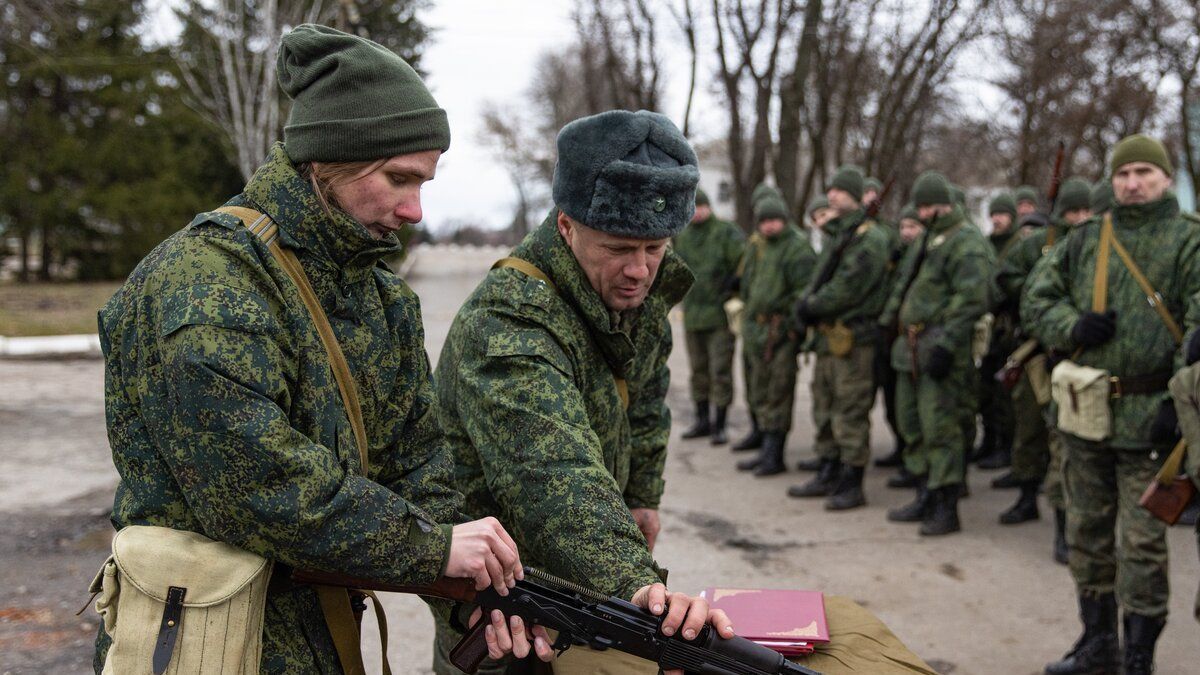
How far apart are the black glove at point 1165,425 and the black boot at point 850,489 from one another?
10.1 ft

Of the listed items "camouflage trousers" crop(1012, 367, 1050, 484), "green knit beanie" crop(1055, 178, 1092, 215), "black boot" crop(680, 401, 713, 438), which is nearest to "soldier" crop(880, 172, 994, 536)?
"camouflage trousers" crop(1012, 367, 1050, 484)

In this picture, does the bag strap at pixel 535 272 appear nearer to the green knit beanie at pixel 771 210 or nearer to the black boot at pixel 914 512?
the black boot at pixel 914 512

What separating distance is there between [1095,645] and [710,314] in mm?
5083

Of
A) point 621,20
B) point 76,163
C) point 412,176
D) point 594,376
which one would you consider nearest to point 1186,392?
point 594,376

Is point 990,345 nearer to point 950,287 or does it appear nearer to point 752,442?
point 950,287

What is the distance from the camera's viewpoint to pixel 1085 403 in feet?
14.5

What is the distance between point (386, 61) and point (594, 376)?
977 millimetres

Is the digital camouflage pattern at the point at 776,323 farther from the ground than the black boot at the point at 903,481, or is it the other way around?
the digital camouflage pattern at the point at 776,323

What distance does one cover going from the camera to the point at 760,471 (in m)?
8.11

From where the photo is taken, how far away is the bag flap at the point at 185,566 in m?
1.70

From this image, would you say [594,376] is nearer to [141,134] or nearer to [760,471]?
[760,471]

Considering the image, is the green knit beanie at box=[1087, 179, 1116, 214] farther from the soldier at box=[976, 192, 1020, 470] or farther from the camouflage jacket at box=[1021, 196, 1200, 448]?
the camouflage jacket at box=[1021, 196, 1200, 448]

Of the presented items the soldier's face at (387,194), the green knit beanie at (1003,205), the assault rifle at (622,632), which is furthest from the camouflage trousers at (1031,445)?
the soldier's face at (387,194)

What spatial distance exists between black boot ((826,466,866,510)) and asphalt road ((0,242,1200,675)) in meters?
0.09
